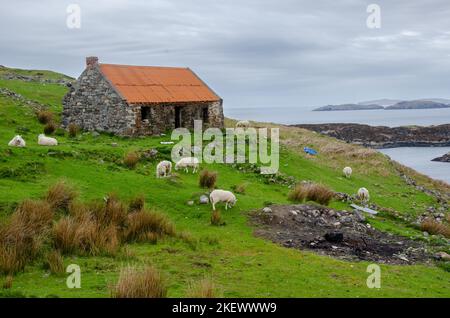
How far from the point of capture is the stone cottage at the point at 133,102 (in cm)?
2995

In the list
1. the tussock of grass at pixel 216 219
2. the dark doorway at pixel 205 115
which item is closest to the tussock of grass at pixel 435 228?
the tussock of grass at pixel 216 219

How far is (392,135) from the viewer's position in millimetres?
99250

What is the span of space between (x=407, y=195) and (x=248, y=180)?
1125cm

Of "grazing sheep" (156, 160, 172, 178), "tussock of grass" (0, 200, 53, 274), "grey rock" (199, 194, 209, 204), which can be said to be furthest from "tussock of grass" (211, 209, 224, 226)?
"grazing sheep" (156, 160, 172, 178)

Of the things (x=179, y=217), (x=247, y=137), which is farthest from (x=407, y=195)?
(x=179, y=217)

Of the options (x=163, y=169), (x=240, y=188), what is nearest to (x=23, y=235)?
(x=163, y=169)

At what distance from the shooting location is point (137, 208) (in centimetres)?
1534

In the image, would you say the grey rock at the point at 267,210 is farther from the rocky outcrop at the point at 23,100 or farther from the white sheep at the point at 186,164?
the rocky outcrop at the point at 23,100

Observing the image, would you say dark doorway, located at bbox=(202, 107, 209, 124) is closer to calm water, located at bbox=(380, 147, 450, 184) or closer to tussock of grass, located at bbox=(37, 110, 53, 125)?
tussock of grass, located at bbox=(37, 110, 53, 125)

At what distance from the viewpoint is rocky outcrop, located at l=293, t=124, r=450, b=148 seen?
90.6 meters

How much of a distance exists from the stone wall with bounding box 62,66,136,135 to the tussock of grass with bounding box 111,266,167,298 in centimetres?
2155

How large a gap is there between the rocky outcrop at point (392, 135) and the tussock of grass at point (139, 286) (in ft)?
268

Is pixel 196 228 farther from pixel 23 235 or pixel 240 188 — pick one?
A: pixel 240 188

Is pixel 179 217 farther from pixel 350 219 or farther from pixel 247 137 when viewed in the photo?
pixel 247 137
